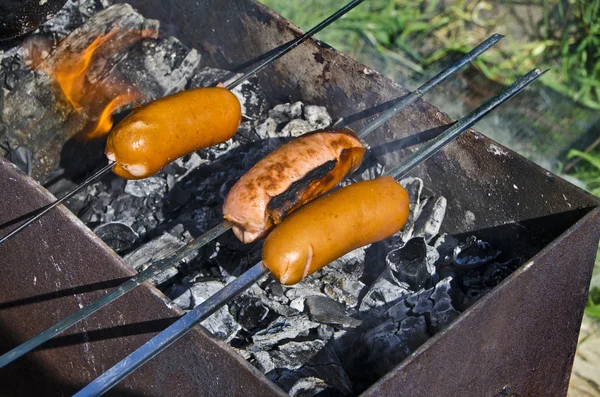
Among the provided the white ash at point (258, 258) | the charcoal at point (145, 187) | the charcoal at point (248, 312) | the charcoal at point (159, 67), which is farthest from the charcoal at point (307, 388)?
the charcoal at point (159, 67)

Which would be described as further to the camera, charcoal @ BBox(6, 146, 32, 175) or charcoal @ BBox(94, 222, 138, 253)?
charcoal @ BBox(6, 146, 32, 175)

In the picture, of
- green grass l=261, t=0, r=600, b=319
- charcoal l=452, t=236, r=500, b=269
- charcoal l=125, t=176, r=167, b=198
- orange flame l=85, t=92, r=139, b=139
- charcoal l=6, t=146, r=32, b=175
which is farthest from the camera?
green grass l=261, t=0, r=600, b=319

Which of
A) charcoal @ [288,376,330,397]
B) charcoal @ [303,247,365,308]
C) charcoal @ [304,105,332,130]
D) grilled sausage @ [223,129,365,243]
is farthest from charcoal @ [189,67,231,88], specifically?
charcoal @ [288,376,330,397]

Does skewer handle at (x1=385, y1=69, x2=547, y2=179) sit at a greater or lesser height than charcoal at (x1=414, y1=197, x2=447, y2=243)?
greater

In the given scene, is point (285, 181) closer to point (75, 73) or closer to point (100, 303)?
point (100, 303)

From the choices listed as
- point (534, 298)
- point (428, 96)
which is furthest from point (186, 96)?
point (428, 96)

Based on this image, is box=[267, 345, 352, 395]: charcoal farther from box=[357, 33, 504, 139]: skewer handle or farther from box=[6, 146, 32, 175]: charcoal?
box=[6, 146, 32, 175]: charcoal

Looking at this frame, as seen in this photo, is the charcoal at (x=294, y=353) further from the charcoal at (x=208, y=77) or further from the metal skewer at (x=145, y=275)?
the charcoal at (x=208, y=77)
